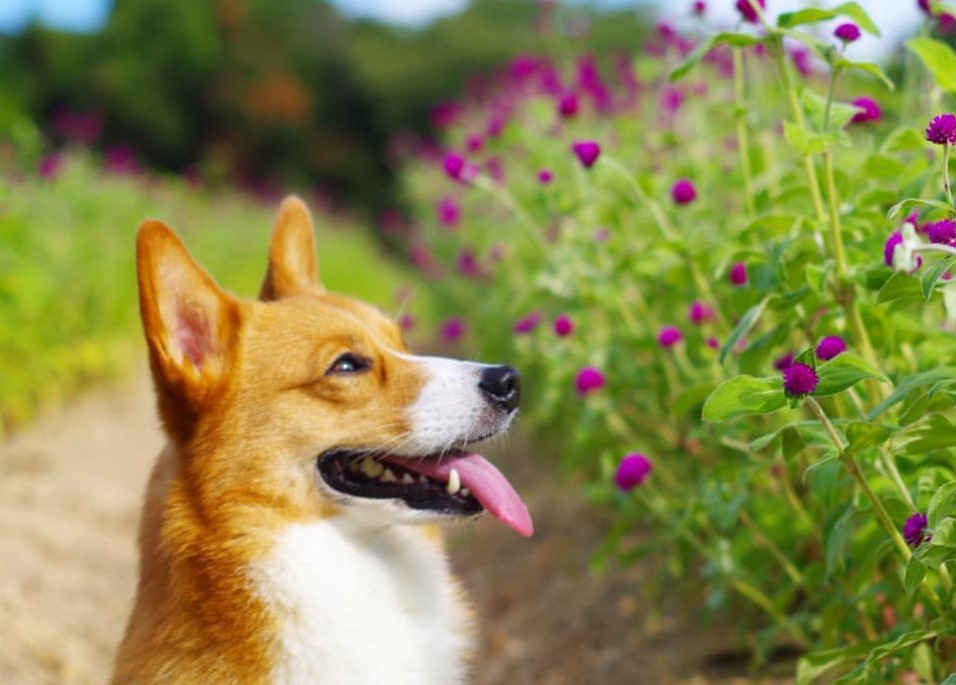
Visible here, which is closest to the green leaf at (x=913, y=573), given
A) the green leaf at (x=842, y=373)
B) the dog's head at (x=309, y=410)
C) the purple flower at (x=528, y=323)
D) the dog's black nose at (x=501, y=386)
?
the green leaf at (x=842, y=373)

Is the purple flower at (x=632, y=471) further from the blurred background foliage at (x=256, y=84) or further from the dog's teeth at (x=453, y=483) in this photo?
the blurred background foliage at (x=256, y=84)

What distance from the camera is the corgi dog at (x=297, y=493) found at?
2.46 metres

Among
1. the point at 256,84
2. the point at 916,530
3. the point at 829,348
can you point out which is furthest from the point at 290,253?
the point at 256,84

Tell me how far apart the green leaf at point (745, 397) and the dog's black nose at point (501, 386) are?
79 centimetres

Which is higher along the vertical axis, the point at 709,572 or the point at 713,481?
the point at 713,481

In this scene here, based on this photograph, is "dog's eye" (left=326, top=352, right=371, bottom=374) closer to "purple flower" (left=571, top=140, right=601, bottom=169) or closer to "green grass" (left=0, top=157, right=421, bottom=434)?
"purple flower" (left=571, top=140, right=601, bottom=169)

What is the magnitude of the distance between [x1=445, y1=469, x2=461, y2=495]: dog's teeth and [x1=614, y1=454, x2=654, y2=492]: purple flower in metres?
0.40

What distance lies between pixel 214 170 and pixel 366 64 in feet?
70.0

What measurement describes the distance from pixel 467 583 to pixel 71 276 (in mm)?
3628

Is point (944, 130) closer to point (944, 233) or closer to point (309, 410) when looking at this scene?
point (944, 233)

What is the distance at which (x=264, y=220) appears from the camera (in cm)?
1449

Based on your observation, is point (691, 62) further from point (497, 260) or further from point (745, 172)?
point (497, 260)

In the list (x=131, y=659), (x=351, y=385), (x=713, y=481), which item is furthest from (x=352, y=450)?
(x=713, y=481)

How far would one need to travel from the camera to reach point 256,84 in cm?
2897
